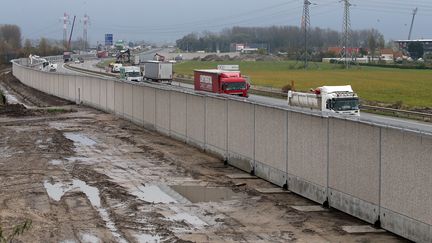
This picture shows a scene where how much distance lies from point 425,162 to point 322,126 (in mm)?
3862

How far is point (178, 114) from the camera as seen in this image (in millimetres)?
27141

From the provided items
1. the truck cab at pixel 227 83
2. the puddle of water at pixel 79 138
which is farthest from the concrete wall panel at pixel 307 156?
the truck cab at pixel 227 83

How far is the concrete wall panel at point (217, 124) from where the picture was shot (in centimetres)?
2190

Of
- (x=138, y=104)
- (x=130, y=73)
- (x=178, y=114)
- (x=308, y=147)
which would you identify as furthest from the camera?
(x=130, y=73)

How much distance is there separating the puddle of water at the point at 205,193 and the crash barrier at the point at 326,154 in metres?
1.56

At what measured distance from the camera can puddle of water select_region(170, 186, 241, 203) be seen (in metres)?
16.6

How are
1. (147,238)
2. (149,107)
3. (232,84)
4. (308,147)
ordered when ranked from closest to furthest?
(147,238) → (308,147) → (149,107) → (232,84)

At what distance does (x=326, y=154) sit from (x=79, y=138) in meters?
17.0

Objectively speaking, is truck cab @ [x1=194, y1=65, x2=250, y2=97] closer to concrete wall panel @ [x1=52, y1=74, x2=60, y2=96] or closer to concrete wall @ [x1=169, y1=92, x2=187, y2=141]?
concrete wall panel @ [x1=52, y1=74, x2=60, y2=96]

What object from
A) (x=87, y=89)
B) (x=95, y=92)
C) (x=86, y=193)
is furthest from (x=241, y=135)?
(x=87, y=89)

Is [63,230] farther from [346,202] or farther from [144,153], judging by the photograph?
[144,153]

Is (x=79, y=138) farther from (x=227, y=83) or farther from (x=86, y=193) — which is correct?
(x=227, y=83)

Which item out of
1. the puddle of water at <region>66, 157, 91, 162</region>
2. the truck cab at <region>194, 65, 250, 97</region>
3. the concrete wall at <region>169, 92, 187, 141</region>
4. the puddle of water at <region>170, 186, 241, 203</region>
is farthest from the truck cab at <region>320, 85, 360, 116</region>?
the puddle of water at <region>170, 186, 241, 203</region>

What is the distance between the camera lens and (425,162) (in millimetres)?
12250
